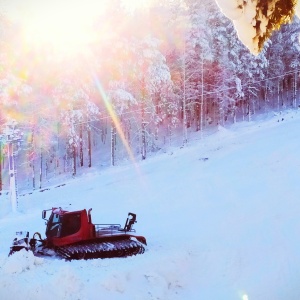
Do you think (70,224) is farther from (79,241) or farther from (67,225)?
(79,241)

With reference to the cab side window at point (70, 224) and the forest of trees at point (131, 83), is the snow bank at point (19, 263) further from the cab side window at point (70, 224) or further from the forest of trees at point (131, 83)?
the forest of trees at point (131, 83)

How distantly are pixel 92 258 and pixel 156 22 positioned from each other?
26419mm

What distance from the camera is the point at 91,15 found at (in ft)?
93.1

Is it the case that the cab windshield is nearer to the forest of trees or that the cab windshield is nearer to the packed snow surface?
the packed snow surface

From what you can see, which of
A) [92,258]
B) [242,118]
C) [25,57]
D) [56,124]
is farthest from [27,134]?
[242,118]

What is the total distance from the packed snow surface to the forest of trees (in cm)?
502

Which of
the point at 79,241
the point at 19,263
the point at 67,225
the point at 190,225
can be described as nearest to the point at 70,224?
the point at 67,225

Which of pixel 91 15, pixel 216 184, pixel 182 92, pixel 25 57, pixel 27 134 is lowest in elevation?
pixel 216 184

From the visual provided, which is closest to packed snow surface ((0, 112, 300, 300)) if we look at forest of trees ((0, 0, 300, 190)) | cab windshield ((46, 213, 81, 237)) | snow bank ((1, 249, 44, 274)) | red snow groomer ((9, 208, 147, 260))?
snow bank ((1, 249, 44, 274))

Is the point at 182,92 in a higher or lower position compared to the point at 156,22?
lower

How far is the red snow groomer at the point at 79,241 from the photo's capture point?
36.8ft

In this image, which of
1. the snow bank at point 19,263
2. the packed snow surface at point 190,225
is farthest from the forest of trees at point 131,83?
the snow bank at point 19,263

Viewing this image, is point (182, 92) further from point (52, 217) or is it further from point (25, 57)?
point (52, 217)

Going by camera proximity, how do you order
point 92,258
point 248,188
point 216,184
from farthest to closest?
point 216,184, point 248,188, point 92,258
